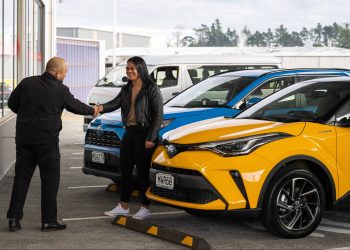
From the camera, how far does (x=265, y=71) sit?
10141mm

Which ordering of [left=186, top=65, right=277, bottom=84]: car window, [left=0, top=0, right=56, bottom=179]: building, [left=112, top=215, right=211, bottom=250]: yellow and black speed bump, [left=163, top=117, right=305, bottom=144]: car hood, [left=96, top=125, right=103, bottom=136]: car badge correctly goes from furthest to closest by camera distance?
1. [left=186, top=65, right=277, bottom=84]: car window
2. [left=0, top=0, right=56, bottom=179]: building
3. [left=96, top=125, right=103, bottom=136]: car badge
4. [left=163, top=117, right=305, bottom=144]: car hood
5. [left=112, top=215, right=211, bottom=250]: yellow and black speed bump

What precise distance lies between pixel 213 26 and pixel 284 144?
155m

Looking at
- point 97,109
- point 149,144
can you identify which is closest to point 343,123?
point 149,144

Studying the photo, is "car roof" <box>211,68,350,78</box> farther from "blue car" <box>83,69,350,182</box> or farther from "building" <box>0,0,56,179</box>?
"building" <box>0,0,56,179</box>

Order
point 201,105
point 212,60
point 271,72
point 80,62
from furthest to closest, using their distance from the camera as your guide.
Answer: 1. point 80,62
2. point 212,60
3. point 271,72
4. point 201,105

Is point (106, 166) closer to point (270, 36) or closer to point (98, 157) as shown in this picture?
point (98, 157)

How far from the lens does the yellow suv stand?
21.4ft

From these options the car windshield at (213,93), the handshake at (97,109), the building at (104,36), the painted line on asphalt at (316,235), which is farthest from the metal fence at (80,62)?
the building at (104,36)

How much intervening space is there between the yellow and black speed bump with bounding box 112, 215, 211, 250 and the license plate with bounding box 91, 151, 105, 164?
4.94 feet

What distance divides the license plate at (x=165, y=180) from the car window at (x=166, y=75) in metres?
8.93

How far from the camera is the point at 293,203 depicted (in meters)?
6.75

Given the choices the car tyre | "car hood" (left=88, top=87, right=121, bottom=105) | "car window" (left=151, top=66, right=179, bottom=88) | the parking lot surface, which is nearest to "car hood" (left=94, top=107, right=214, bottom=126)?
the parking lot surface

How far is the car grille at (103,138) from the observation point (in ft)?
29.1

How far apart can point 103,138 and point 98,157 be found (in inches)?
9.5
